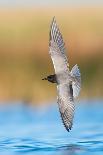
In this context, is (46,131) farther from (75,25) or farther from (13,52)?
(75,25)

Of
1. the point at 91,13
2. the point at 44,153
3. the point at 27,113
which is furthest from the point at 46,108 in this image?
the point at 91,13

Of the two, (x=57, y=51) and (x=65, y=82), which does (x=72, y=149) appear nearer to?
(x=65, y=82)

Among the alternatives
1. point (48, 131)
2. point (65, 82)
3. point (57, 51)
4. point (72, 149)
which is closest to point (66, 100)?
point (65, 82)

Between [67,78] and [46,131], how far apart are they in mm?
2473

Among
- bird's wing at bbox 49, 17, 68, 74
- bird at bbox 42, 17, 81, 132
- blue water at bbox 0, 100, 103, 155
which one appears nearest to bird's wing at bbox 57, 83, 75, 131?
bird at bbox 42, 17, 81, 132

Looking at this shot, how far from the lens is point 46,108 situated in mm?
15406

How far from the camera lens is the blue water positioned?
40.4 ft

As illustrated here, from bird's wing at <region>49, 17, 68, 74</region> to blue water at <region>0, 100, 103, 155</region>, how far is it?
1065mm

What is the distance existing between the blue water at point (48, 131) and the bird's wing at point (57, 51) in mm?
1065

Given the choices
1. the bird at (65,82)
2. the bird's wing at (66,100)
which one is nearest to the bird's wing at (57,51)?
the bird at (65,82)

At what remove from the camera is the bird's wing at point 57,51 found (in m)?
11.4

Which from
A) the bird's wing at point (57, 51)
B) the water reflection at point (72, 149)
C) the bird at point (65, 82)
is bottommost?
the water reflection at point (72, 149)

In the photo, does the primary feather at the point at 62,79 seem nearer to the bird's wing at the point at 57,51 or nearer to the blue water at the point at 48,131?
the bird's wing at the point at 57,51

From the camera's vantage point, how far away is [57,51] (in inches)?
453
